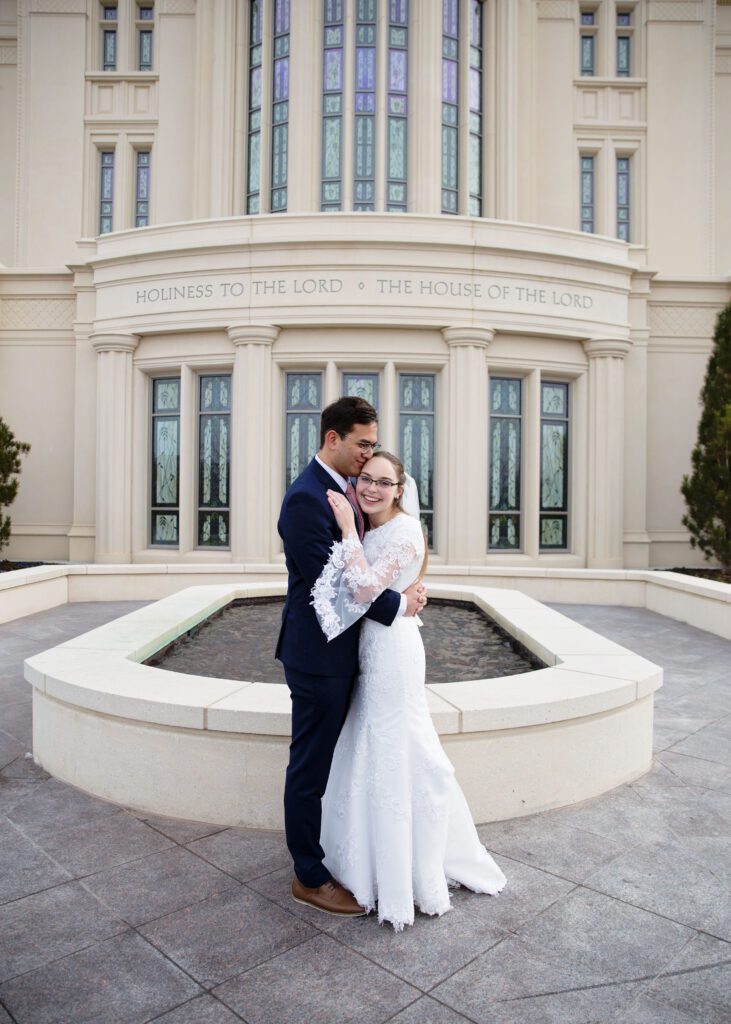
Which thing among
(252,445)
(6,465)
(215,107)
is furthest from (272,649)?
(215,107)

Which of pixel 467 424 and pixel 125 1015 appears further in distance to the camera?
pixel 467 424

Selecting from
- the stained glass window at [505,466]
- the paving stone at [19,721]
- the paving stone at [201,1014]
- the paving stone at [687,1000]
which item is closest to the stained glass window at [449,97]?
the stained glass window at [505,466]

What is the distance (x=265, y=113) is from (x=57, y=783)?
665 inches

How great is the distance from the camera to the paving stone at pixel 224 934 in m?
2.75

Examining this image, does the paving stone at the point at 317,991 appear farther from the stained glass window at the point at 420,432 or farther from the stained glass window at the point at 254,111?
the stained glass window at the point at 254,111

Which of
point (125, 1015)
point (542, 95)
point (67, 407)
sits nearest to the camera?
point (125, 1015)

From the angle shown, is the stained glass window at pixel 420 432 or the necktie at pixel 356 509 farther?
the stained glass window at pixel 420 432

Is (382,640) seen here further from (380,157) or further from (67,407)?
(380,157)

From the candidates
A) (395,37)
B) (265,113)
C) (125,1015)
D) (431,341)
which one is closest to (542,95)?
(395,37)

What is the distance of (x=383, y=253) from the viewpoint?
43.6ft

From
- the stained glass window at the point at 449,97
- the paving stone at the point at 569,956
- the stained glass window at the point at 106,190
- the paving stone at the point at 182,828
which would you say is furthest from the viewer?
the stained glass window at the point at 106,190

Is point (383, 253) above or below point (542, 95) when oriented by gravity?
below

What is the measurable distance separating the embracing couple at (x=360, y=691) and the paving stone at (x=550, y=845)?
44 cm

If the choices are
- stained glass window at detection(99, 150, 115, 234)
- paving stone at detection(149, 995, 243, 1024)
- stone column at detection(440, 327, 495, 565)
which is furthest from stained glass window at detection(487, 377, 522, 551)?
paving stone at detection(149, 995, 243, 1024)
